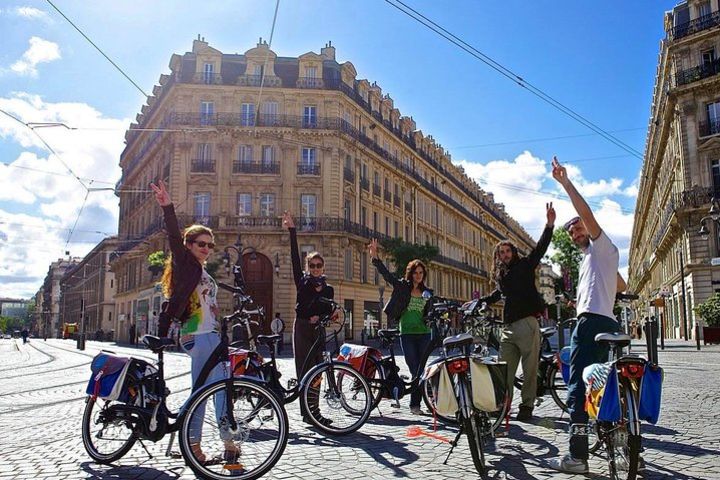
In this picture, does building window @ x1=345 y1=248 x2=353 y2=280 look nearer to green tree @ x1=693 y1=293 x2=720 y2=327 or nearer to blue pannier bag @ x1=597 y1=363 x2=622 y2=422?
green tree @ x1=693 y1=293 x2=720 y2=327

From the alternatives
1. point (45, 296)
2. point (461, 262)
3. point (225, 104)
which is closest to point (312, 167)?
point (225, 104)

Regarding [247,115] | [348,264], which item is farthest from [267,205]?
[348,264]

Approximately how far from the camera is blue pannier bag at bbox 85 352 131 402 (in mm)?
4547

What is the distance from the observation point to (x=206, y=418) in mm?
4281

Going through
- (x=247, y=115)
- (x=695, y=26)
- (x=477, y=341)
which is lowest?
(x=477, y=341)

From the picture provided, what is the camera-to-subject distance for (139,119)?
55.3m

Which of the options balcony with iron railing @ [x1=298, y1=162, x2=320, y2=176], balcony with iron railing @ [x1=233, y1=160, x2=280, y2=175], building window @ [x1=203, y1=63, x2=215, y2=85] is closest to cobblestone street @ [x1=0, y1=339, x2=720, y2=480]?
balcony with iron railing @ [x1=233, y1=160, x2=280, y2=175]

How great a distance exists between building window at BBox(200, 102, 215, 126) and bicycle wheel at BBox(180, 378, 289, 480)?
3579 cm

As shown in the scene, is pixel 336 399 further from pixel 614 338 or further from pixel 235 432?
pixel 614 338

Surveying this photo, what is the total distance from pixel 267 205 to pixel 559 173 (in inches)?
1342

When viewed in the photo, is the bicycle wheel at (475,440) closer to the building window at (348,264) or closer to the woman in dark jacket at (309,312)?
the woman in dark jacket at (309,312)

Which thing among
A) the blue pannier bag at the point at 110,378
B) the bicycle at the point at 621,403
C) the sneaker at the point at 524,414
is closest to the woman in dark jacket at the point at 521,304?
the sneaker at the point at 524,414

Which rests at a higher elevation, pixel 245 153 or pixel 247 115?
pixel 247 115

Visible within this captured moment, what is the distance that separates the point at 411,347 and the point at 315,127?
3334 centimetres
